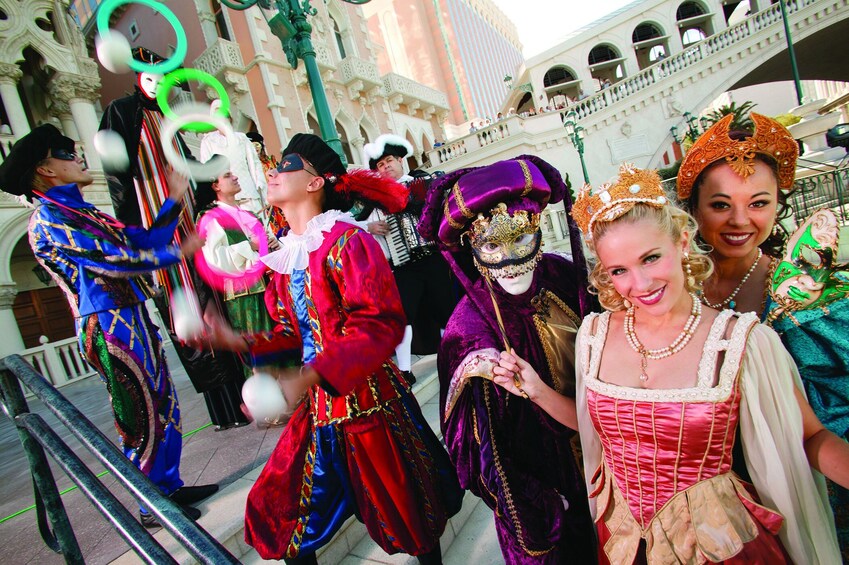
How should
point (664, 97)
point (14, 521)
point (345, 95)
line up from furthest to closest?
point (664, 97) < point (345, 95) < point (14, 521)

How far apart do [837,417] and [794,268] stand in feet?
1.55

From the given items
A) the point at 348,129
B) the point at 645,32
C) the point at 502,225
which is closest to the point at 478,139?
the point at 348,129

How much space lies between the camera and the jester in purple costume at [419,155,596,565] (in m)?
1.63

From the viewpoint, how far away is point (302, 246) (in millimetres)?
1719

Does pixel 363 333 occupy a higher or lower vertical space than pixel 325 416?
higher

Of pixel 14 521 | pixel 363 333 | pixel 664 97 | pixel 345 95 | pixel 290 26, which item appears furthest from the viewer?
pixel 664 97

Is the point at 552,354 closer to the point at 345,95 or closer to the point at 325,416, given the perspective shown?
the point at 325,416

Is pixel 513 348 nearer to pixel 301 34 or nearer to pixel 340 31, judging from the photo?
pixel 301 34

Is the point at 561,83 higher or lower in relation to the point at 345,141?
higher

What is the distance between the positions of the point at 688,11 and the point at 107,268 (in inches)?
1578

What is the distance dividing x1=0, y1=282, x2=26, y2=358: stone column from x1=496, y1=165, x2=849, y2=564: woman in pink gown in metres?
12.4

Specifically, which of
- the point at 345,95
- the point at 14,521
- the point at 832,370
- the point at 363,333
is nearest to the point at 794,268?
the point at 832,370

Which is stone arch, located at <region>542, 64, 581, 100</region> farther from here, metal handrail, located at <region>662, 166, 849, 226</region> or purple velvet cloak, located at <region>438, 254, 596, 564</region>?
purple velvet cloak, located at <region>438, 254, 596, 564</region>

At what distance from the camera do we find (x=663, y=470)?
51.8 inches
